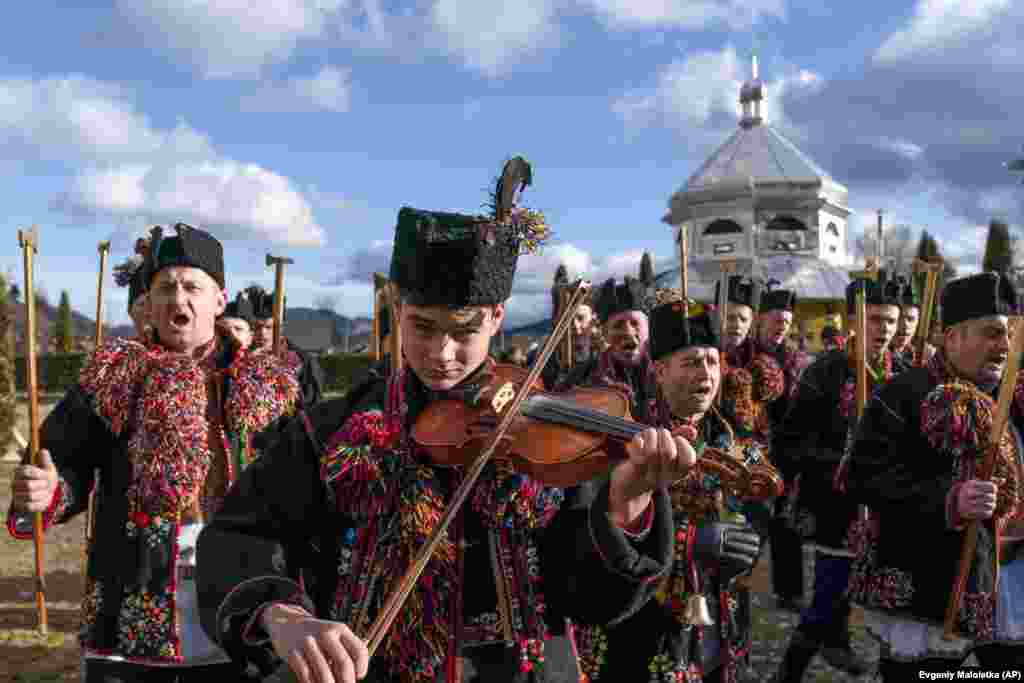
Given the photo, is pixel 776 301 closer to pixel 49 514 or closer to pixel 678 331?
pixel 678 331

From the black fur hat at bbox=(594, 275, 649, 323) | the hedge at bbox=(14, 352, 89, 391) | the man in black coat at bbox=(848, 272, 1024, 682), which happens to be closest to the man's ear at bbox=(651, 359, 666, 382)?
the man in black coat at bbox=(848, 272, 1024, 682)

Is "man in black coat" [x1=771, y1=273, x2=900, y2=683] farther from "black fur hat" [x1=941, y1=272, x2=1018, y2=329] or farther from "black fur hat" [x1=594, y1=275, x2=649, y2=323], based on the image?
"black fur hat" [x1=941, y1=272, x2=1018, y2=329]

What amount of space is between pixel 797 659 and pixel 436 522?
4.26 m

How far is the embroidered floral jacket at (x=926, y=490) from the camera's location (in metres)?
3.97

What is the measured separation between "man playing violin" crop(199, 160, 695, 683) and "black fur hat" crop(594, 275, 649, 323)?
4.29 meters

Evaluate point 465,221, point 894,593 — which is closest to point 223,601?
point 465,221

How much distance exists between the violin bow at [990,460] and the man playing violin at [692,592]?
0.90 meters

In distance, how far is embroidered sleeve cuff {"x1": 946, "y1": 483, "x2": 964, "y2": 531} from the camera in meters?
3.86

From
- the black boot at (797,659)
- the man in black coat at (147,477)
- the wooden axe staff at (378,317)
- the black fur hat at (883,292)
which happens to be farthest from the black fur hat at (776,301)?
the man in black coat at (147,477)

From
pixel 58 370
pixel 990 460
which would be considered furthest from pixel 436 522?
pixel 58 370

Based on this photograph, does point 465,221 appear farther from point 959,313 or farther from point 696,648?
point 959,313

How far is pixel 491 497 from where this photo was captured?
2273 mm

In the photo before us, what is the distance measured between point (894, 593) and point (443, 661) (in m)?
2.74

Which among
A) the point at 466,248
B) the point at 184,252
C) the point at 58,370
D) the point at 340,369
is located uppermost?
the point at 340,369
